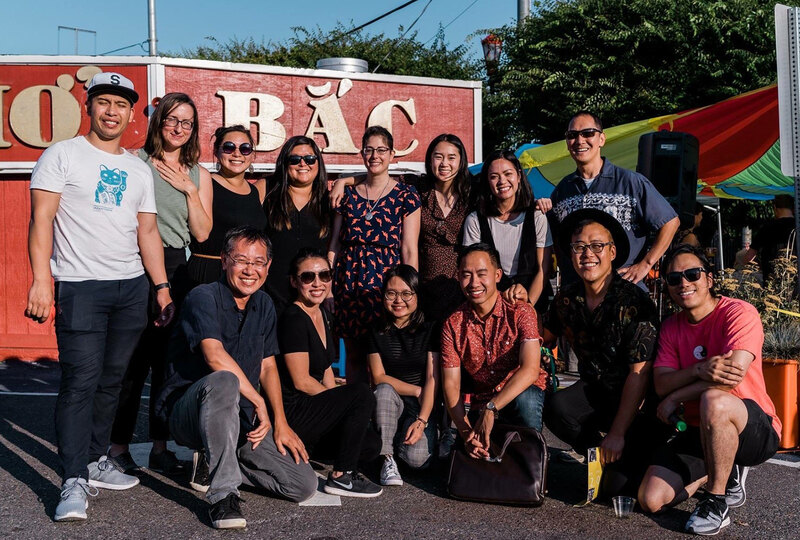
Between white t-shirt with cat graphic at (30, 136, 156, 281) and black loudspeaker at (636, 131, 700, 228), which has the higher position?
black loudspeaker at (636, 131, 700, 228)

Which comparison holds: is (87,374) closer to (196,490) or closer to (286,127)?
(196,490)

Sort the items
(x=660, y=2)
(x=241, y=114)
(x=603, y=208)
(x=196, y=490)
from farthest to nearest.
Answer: (x=660, y=2) → (x=241, y=114) → (x=603, y=208) → (x=196, y=490)

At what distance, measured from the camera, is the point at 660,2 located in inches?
709

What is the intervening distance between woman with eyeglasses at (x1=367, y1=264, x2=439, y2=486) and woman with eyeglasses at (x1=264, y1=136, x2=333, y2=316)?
22.3 inches

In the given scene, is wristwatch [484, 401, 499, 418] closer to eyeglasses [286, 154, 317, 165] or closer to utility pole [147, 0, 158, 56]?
eyeglasses [286, 154, 317, 165]

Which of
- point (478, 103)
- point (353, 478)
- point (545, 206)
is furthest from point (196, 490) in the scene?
point (478, 103)

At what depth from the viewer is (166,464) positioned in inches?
181

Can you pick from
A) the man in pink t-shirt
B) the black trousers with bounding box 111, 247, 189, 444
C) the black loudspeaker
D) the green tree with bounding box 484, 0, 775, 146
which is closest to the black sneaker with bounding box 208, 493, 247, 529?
the black trousers with bounding box 111, 247, 189, 444

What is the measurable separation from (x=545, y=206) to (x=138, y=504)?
2760 millimetres

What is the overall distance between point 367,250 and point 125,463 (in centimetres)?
184

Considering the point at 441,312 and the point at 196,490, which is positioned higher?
the point at 441,312

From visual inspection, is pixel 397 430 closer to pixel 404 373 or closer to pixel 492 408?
pixel 404 373

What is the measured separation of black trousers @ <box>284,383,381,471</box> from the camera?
170 inches

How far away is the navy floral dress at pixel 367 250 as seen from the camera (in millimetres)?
5000
